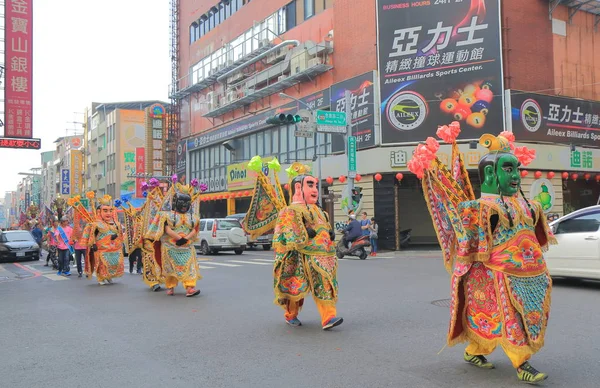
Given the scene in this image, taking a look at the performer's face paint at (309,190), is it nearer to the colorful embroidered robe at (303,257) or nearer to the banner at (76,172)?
the colorful embroidered robe at (303,257)

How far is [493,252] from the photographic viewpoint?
14.8 ft

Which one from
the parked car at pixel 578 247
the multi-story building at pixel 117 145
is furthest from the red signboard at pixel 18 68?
the multi-story building at pixel 117 145

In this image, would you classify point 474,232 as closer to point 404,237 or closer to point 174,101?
point 404,237

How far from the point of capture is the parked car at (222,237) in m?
23.3

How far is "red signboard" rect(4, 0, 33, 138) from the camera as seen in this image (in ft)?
69.6

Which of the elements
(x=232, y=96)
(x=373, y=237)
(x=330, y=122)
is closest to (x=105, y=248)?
(x=330, y=122)

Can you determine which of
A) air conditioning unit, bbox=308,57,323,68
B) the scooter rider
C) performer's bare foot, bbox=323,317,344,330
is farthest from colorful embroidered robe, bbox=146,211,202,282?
air conditioning unit, bbox=308,57,323,68

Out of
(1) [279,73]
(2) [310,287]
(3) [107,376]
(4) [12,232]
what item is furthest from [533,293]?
(1) [279,73]

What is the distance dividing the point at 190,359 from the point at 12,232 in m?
22.2

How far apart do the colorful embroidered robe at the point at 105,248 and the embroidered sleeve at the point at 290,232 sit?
6659 mm

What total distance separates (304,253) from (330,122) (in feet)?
49.6

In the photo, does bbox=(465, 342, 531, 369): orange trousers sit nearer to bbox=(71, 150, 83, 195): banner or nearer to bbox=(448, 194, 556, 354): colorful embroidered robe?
bbox=(448, 194, 556, 354): colorful embroidered robe

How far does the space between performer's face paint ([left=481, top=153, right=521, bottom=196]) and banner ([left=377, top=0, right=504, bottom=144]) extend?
63.4 feet

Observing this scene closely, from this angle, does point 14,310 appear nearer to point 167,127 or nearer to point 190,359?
point 190,359
